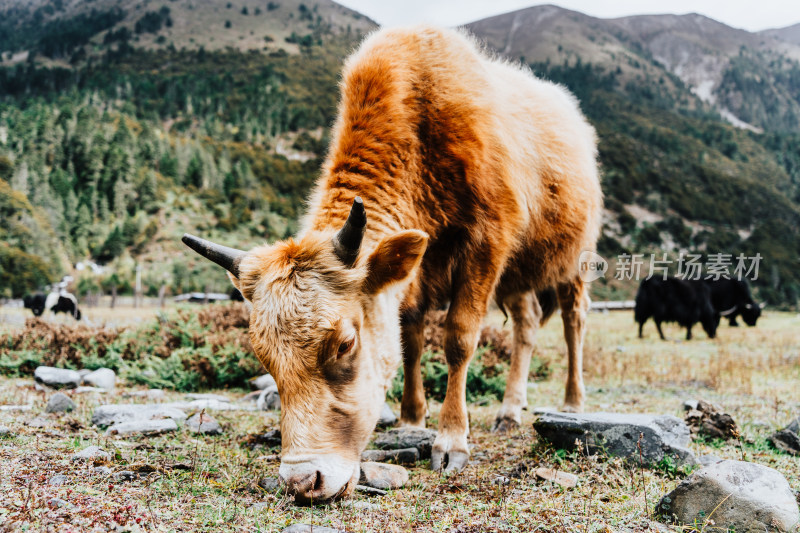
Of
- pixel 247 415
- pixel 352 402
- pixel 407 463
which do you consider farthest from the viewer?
pixel 247 415

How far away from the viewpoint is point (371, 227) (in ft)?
13.3

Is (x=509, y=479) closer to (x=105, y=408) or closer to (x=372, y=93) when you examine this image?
(x=372, y=93)

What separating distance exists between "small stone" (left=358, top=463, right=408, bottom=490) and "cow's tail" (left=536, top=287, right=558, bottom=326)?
14.9 feet

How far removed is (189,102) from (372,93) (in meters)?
160

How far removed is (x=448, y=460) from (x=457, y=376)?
2.39 feet

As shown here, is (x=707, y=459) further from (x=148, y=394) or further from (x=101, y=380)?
(x=101, y=380)

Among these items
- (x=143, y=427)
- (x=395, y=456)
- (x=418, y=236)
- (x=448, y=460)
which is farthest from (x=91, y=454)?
(x=418, y=236)

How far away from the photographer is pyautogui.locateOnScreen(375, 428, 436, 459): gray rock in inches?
190

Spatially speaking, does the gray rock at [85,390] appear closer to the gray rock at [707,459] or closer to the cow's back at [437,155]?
the cow's back at [437,155]

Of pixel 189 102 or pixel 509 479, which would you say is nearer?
pixel 509 479

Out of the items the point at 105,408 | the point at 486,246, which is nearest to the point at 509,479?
the point at 486,246

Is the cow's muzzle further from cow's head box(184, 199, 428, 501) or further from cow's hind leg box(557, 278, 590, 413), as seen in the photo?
cow's hind leg box(557, 278, 590, 413)

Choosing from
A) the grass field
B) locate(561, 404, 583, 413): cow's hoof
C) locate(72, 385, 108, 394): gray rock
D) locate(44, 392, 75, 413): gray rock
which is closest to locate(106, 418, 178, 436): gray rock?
the grass field

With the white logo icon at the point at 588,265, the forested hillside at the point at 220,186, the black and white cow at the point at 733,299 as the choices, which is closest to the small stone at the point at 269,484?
the white logo icon at the point at 588,265
